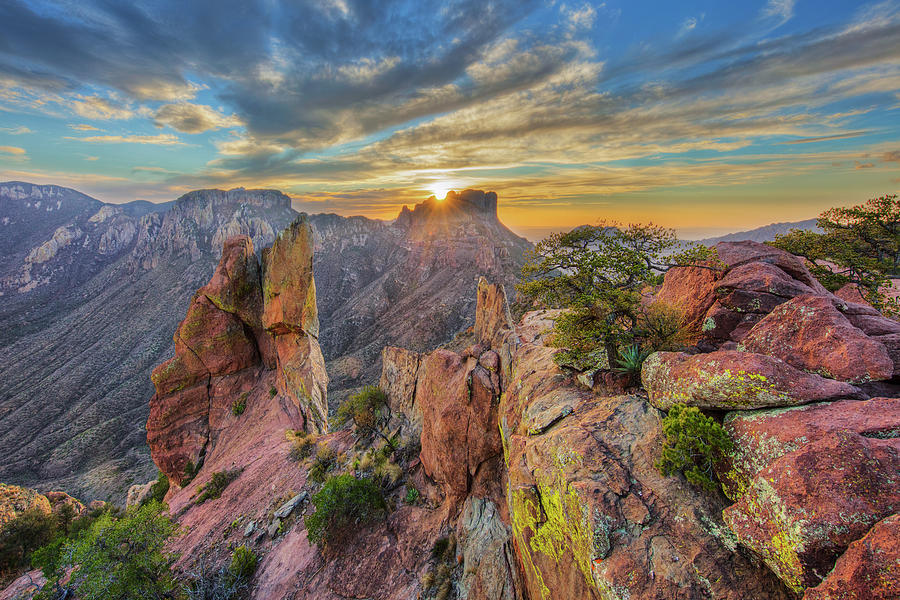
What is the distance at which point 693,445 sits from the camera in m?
6.46

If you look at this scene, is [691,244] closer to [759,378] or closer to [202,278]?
[759,378]

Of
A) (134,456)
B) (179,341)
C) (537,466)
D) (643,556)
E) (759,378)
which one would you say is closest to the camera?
(643,556)

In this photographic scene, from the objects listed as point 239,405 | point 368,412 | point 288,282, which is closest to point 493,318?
point 368,412

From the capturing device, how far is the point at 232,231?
17362 centimetres

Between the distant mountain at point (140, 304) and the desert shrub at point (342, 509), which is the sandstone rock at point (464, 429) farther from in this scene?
the distant mountain at point (140, 304)

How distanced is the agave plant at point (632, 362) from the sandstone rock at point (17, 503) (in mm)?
46431

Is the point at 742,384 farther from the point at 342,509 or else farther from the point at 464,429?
the point at 342,509

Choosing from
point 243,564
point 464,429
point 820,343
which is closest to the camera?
point 820,343

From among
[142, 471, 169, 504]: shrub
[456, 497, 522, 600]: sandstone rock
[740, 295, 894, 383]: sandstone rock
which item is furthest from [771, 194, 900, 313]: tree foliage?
[142, 471, 169, 504]: shrub

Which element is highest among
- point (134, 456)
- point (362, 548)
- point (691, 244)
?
point (691, 244)

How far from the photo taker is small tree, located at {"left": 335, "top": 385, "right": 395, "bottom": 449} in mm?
22859

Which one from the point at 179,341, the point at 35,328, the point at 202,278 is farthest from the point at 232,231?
the point at 179,341

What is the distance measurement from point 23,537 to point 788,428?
4707 cm

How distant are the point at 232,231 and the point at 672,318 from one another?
693ft
